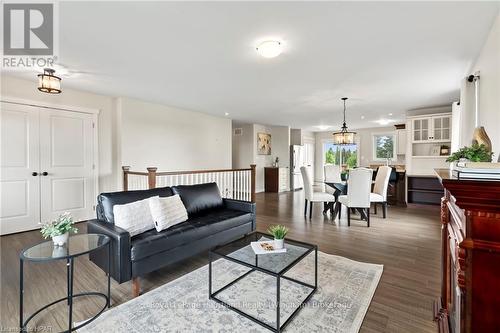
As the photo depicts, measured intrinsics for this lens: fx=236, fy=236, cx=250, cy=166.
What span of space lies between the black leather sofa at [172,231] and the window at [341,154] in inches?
304

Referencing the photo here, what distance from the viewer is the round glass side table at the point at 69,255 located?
1645 millimetres

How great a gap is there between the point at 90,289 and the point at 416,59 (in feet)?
14.6

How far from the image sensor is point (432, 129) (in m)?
5.63

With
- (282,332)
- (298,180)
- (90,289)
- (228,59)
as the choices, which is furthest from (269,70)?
(298,180)

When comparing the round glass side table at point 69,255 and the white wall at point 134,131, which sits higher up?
the white wall at point 134,131

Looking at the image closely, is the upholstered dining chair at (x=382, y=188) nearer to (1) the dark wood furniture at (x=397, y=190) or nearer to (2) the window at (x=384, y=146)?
(1) the dark wood furniture at (x=397, y=190)

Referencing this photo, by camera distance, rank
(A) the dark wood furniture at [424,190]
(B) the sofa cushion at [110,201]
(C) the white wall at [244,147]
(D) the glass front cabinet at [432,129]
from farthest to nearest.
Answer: (C) the white wall at [244,147] < (A) the dark wood furniture at [424,190] < (D) the glass front cabinet at [432,129] < (B) the sofa cushion at [110,201]

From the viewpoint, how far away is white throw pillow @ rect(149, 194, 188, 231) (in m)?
2.52

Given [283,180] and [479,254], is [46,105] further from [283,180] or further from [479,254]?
[283,180]

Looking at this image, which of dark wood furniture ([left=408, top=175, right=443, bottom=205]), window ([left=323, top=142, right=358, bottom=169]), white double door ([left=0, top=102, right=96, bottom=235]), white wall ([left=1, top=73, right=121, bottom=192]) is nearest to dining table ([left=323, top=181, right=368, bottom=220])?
dark wood furniture ([left=408, top=175, right=443, bottom=205])

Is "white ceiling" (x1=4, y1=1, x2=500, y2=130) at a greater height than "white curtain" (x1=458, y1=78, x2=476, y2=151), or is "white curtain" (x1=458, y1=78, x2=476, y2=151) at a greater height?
"white ceiling" (x1=4, y1=1, x2=500, y2=130)

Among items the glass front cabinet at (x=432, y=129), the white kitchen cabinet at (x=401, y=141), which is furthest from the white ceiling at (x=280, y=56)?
the white kitchen cabinet at (x=401, y=141)

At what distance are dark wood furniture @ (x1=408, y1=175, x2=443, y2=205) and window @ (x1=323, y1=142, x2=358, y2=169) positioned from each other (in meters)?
3.74

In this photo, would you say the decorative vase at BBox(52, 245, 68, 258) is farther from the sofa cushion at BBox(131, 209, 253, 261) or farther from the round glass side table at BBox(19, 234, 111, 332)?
the sofa cushion at BBox(131, 209, 253, 261)
